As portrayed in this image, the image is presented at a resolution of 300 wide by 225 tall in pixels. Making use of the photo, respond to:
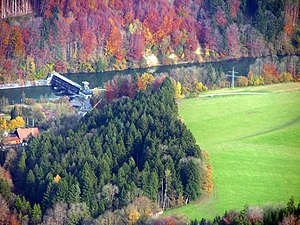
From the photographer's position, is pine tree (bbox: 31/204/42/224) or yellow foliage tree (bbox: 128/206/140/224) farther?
pine tree (bbox: 31/204/42/224)

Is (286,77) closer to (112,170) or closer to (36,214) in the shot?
(112,170)

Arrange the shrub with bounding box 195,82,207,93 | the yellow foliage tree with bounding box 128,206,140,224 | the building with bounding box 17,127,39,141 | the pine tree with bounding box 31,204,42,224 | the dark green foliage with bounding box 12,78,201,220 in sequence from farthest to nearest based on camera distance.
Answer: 1. the shrub with bounding box 195,82,207,93
2. the building with bounding box 17,127,39,141
3. the dark green foliage with bounding box 12,78,201,220
4. the pine tree with bounding box 31,204,42,224
5. the yellow foliage tree with bounding box 128,206,140,224

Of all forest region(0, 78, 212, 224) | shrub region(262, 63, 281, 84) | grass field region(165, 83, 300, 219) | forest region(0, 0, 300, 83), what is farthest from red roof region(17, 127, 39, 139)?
forest region(0, 0, 300, 83)

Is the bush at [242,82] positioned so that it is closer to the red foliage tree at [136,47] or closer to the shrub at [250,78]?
the shrub at [250,78]

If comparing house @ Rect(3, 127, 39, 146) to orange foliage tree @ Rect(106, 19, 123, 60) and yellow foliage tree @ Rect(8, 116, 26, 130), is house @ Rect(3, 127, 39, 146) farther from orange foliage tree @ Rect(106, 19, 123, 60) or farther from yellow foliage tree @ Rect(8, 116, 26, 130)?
orange foliage tree @ Rect(106, 19, 123, 60)

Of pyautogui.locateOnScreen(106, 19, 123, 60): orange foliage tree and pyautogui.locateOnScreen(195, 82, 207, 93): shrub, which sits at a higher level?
pyautogui.locateOnScreen(106, 19, 123, 60): orange foliage tree

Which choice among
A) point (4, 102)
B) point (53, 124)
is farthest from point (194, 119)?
point (4, 102)
